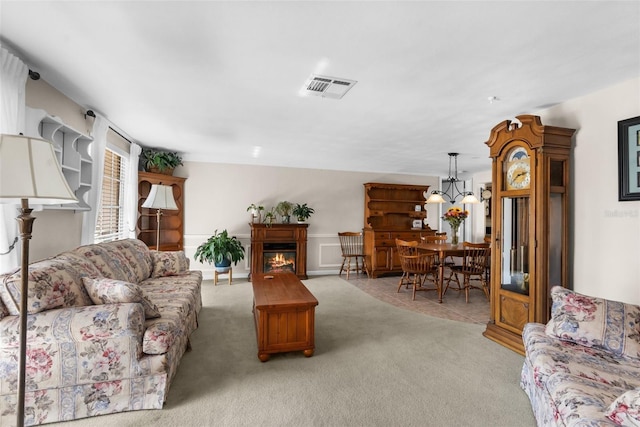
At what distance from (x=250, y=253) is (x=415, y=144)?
3.64 m

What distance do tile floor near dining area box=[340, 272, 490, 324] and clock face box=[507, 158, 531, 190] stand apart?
1.72m

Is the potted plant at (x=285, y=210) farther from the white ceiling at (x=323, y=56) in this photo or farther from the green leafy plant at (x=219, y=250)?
the white ceiling at (x=323, y=56)

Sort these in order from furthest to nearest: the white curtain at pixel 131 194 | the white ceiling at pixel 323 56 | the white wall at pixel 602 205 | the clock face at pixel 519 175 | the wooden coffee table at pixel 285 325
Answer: the white curtain at pixel 131 194, the clock face at pixel 519 175, the wooden coffee table at pixel 285 325, the white wall at pixel 602 205, the white ceiling at pixel 323 56

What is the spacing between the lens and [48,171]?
4.72 ft

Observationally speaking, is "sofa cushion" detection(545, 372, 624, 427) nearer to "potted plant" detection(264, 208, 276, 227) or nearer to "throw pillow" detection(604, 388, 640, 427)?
"throw pillow" detection(604, 388, 640, 427)

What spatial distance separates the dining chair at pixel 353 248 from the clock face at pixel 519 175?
3.73m

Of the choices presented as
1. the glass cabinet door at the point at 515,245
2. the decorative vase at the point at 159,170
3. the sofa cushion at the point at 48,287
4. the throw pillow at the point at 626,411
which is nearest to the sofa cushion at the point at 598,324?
the glass cabinet door at the point at 515,245

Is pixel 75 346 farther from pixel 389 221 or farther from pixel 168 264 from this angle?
pixel 389 221

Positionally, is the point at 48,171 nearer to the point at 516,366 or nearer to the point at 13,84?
the point at 13,84

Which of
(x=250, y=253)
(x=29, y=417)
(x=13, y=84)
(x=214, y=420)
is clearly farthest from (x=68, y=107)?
(x=250, y=253)

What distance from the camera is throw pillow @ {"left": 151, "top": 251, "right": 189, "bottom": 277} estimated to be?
367cm

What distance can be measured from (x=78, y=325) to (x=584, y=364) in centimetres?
302

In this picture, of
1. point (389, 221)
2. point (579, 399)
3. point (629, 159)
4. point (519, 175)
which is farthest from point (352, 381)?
point (389, 221)

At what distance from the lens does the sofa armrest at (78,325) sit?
178cm
